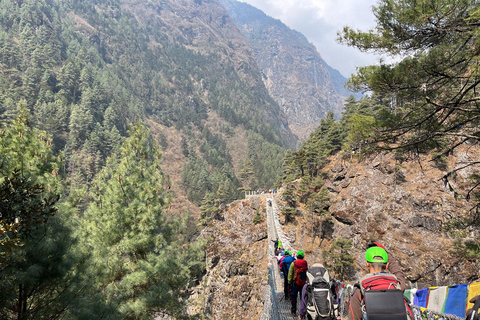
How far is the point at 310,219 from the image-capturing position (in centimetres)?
3080

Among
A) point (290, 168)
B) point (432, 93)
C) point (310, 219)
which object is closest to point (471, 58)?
point (432, 93)

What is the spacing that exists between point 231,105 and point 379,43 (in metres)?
145

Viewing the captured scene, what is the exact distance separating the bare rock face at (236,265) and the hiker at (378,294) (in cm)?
2127

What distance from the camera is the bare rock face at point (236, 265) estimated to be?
25.5m

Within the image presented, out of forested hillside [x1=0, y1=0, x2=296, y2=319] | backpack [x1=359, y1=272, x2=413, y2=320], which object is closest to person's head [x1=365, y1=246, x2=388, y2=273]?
backpack [x1=359, y1=272, x2=413, y2=320]

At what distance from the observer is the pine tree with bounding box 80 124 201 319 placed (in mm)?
7402

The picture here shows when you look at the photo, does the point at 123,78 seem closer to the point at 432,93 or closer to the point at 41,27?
the point at 41,27

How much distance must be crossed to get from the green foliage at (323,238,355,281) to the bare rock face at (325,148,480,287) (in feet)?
3.45

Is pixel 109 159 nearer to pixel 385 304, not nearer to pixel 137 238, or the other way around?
pixel 137 238

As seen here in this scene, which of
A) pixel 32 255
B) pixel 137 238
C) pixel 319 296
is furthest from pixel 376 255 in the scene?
pixel 137 238

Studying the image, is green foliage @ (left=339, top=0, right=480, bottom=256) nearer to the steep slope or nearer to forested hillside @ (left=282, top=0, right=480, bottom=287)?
forested hillside @ (left=282, top=0, right=480, bottom=287)

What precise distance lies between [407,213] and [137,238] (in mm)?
24455

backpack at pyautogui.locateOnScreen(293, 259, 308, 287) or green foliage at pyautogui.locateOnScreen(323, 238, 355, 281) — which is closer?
backpack at pyautogui.locateOnScreen(293, 259, 308, 287)

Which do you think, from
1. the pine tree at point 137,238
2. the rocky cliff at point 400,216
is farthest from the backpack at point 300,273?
the rocky cliff at point 400,216
